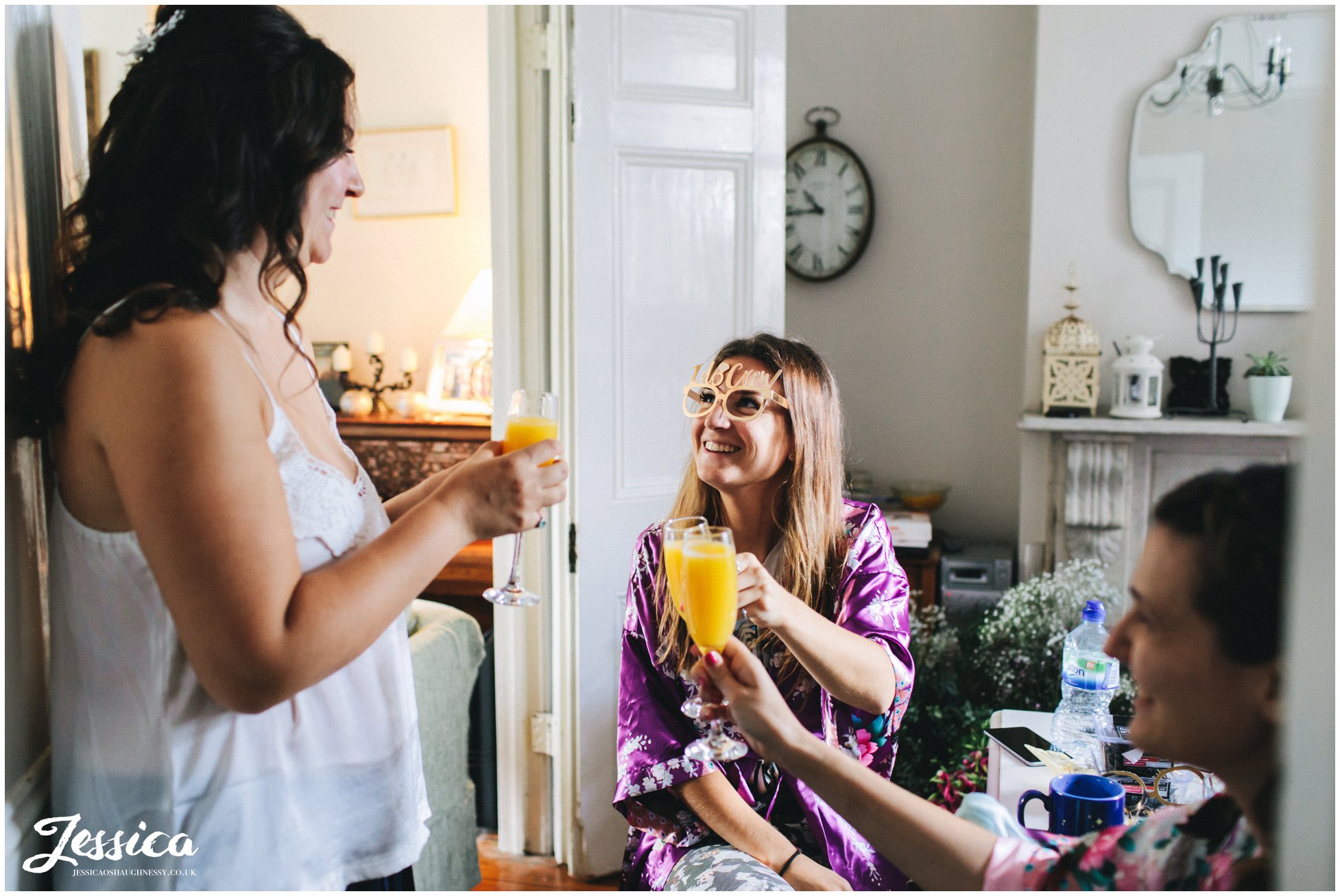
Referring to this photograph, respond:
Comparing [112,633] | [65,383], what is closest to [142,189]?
[65,383]

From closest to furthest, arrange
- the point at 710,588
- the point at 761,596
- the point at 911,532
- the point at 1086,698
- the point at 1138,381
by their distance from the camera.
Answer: the point at 710,588 < the point at 761,596 < the point at 1086,698 < the point at 1138,381 < the point at 911,532

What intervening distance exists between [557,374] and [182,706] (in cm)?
176

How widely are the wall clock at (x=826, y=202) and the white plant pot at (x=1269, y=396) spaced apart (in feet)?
5.28

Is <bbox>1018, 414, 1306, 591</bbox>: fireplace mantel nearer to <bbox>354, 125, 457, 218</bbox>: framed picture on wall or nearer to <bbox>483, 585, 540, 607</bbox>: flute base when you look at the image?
<bbox>483, 585, 540, 607</bbox>: flute base

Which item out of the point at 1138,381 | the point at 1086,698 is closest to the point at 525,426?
the point at 1086,698

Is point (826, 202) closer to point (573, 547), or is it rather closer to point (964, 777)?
point (573, 547)

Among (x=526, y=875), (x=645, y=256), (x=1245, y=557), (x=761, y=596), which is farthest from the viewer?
(x=526, y=875)

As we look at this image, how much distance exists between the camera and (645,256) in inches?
104

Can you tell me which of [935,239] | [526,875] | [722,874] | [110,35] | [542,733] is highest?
[110,35]

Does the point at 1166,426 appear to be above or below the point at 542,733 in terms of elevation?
above

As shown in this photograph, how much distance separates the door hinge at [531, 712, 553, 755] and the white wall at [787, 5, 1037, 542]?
2024mm

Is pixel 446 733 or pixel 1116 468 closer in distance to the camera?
pixel 446 733

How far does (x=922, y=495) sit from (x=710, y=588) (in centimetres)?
289

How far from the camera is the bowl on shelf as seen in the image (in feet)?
12.8
